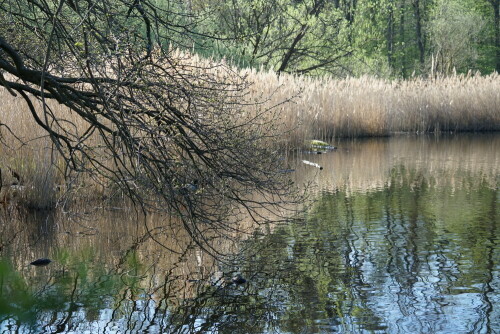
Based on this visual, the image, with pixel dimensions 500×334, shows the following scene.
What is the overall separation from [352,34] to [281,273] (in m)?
21.0

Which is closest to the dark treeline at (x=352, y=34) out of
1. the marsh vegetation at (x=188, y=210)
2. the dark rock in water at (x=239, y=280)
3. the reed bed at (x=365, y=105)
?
the reed bed at (x=365, y=105)

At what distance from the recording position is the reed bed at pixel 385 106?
1528 centimetres

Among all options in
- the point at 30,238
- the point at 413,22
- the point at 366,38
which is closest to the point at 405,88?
the point at 366,38

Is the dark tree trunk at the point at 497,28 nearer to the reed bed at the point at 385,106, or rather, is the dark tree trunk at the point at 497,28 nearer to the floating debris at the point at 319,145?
the reed bed at the point at 385,106

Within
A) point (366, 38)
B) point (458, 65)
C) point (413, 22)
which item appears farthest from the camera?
point (413, 22)

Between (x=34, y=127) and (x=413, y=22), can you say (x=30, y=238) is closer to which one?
(x=34, y=127)

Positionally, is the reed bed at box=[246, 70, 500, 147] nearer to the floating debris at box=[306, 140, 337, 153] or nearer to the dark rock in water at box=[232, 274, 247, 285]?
the floating debris at box=[306, 140, 337, 153]

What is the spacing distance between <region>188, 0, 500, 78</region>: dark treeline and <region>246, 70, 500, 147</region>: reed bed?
1.56 m

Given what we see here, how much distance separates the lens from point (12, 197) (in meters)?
8.28

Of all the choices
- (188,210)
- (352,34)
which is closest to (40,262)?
(188,210)

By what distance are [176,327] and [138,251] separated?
2.06m

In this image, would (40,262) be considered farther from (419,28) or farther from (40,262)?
(419,28)

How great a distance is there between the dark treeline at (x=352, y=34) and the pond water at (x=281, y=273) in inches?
71.2

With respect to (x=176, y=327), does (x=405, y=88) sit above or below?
above
